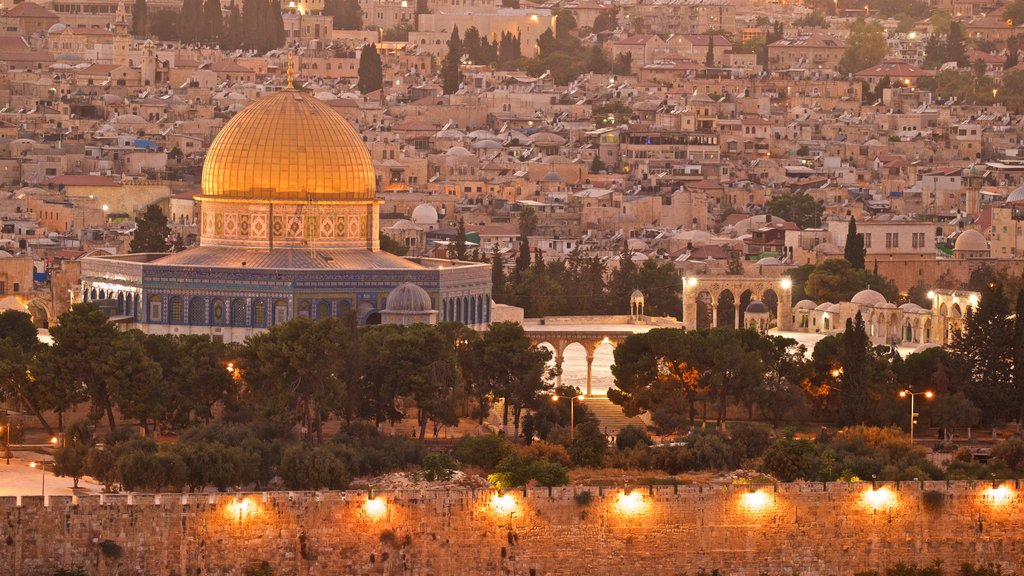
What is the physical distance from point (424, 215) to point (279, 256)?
30.0m

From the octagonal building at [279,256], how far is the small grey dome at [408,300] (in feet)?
2.05

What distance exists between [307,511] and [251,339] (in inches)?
390

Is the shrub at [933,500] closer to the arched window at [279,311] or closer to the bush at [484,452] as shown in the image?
the bush at [484,452]

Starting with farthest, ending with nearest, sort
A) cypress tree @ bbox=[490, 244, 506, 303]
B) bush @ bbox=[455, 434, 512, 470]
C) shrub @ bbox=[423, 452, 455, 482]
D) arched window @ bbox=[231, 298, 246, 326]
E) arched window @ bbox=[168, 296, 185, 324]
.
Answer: cypress tree @ bbox=[490, 244, 506, 303] → arched window @ bbox=[168, 296, 185, 324] → arched window @ bbox=[231, 298, 246, 326] → bush @ bbox=[455, 434, 512, 470] → shrub @ bbox=[423, 452, 455, 482]

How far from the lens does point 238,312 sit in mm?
66312

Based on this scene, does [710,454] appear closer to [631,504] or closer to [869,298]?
[631,504]

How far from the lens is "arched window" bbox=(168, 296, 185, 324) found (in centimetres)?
6675

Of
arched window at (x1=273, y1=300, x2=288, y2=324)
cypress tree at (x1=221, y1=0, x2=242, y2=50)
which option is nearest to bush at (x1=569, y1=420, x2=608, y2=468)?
arched window at (x1=273, y1=300, x2=288, y2=324)

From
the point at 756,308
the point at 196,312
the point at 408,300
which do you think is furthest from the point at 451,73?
the point at 408,300

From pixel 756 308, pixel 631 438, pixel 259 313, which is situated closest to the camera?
pixel 631 438

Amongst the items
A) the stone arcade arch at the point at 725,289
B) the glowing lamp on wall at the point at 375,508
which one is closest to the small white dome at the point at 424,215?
the stone arcade arch at the point at 725,289

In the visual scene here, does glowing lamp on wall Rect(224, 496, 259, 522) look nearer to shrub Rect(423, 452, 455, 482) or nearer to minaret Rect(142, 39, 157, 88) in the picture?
shrub Rect(423, 452, 455, 482)

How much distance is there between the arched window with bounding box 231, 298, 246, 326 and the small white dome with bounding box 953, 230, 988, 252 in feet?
90.0

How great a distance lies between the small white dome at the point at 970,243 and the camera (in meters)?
89.8
